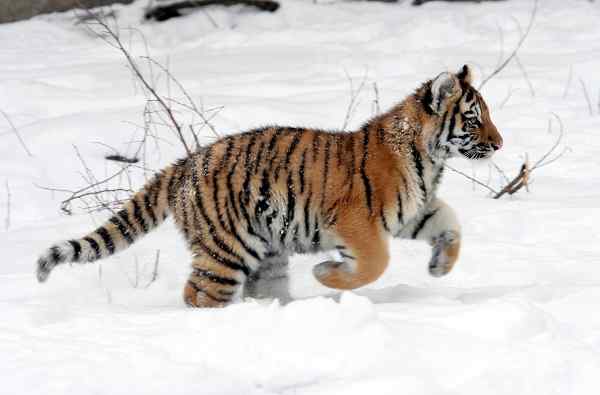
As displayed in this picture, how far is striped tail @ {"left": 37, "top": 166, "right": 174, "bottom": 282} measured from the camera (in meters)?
4.47

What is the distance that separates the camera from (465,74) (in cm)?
477

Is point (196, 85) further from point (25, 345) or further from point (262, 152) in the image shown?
point (25, 345)

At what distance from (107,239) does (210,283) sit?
49 cm

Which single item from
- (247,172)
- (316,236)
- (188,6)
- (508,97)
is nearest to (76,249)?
(247,172)

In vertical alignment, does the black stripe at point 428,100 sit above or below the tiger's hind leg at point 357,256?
above

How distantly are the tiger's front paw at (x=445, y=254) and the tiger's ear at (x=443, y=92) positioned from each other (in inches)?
22.0

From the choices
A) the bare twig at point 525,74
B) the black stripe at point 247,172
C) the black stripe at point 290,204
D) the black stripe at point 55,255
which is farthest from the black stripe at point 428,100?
the bare twig at point 525,74

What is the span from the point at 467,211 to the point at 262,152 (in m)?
1.82

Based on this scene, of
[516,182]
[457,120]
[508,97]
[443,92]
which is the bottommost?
[508,97]

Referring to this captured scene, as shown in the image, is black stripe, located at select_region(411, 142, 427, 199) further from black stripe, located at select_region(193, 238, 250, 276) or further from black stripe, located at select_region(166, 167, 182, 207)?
black stripe, located at select_region(166, 167, 182, 207)

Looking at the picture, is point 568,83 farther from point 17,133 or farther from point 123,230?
point 123,230

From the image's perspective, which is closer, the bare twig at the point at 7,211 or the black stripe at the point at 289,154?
the black stripe at the point at 289,154

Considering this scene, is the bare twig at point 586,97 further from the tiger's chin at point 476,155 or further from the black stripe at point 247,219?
the black stripe at point 247,219

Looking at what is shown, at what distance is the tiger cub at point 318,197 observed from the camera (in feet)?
15.1
